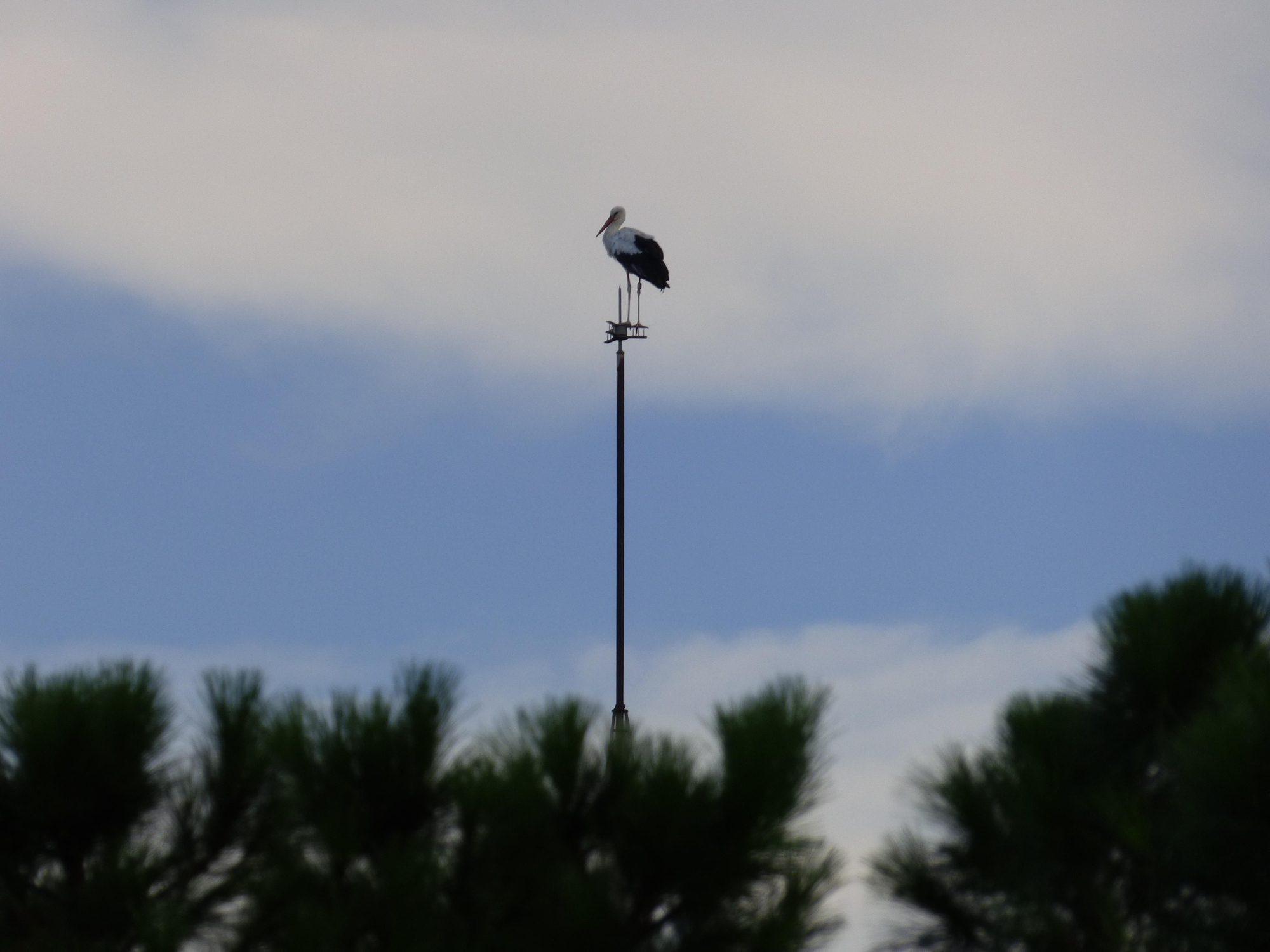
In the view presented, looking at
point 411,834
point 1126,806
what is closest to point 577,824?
point 411,834

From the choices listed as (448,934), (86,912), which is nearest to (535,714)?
(448,934)

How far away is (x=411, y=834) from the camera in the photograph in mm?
5781

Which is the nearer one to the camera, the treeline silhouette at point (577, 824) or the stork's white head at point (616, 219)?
the treeline silhouette at point (577, 824)

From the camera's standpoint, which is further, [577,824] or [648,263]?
[648,263]

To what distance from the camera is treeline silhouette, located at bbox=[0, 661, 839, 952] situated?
5.55 m

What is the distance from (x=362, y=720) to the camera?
19.2 ft

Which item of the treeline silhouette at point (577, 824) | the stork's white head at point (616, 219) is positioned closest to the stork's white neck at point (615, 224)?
the stork's white head at point (616, 219)

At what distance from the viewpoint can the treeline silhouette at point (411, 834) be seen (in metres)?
5.55

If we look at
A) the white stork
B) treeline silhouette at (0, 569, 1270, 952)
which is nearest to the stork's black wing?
the white stork

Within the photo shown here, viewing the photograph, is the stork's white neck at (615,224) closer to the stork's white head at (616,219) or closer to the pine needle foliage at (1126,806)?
the stork's white head at (616,219)

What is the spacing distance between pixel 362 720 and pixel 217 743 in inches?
28.8

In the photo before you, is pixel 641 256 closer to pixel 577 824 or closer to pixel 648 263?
pixel 648 263

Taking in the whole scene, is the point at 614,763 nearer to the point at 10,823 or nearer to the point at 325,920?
the point at 325,920

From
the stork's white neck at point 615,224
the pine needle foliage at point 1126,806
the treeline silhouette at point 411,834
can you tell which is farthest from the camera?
the stork's white neck at point 615,224
